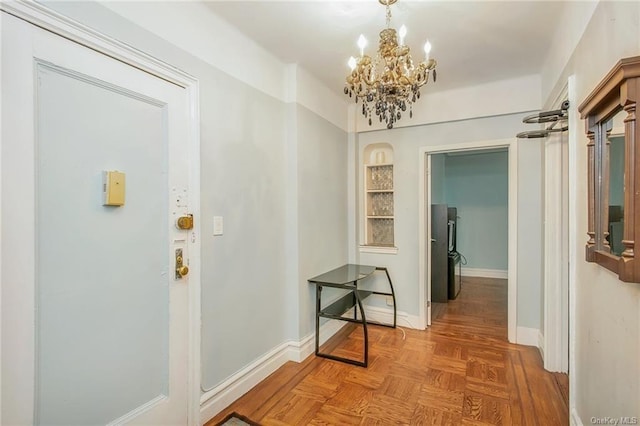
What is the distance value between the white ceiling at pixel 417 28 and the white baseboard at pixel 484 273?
421 cm

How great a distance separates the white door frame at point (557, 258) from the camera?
2387 mm

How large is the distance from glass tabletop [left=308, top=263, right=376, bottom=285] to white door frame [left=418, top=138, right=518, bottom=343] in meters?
0.65

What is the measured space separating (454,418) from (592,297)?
107 cm

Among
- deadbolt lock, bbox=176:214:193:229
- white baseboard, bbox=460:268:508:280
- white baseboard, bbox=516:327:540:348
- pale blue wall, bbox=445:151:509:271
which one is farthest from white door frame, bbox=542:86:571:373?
white baseboard, bbox=460:268:508:280

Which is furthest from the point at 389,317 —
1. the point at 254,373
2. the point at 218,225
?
the point at 218,225

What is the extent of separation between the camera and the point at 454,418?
191 cm

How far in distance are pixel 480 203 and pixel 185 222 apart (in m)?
5.77

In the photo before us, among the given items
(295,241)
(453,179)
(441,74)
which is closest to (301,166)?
(295,241)

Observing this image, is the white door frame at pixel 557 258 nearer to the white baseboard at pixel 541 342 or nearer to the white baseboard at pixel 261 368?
the white baseboard at pixel 541 342

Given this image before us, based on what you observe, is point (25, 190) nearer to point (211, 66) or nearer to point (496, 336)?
point (211, 66)

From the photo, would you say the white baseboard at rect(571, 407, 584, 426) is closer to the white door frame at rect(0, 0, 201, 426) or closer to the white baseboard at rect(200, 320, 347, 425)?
the white baseboard at rect(200, 320, 347, 425)

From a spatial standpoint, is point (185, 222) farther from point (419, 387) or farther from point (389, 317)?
point (389, 317)

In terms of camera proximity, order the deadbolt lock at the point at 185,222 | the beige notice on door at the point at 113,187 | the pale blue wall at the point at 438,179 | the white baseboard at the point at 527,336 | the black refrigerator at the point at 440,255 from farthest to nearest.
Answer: the pale blue wall at the point at 438,179
the black refrigerator at the point at 440,255
the white baseboard at the point at 527,336
the deadbolt lock at the point at 185,222
the beige notice on door at the point at 113,187

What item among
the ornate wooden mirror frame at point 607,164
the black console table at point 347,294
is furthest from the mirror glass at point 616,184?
the black console table at point 347,294
